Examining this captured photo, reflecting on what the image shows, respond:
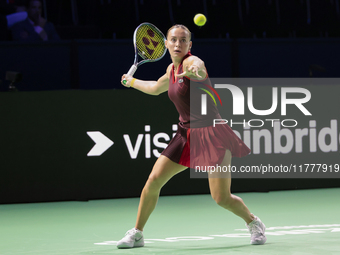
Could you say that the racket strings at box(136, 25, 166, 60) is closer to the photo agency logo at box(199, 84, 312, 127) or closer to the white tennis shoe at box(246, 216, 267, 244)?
the white tennis shoe at box(246, 216, 267, 244)

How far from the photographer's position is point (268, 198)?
21.7ft

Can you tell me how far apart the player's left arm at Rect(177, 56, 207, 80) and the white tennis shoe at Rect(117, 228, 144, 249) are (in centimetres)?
123

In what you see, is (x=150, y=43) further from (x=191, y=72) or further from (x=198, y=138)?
(x=191, y=72)

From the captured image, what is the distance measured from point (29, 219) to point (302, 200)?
308cm

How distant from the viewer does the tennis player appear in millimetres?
3969

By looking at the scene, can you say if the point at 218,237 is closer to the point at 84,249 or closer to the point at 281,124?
the point at 84,249

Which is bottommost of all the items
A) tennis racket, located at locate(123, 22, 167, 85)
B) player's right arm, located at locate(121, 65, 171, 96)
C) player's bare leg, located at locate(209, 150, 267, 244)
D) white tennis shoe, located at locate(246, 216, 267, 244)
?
white tennis shoe, located at locate(246, 216, 267, 244)

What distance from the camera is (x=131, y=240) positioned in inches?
160

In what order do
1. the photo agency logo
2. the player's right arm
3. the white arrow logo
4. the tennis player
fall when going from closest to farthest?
the tennis player → the player's right arm → the white arrow logo → the photo agency logo

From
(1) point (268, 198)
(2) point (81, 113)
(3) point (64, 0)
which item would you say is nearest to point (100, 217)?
(2) point (81, 113)

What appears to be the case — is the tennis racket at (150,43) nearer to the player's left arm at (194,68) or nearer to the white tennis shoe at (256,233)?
the player's left arm at (194,68)

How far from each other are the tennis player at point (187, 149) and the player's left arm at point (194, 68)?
0.07m

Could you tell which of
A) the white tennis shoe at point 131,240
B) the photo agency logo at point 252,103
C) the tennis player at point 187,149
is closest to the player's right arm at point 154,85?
the tennis player at point 187,149

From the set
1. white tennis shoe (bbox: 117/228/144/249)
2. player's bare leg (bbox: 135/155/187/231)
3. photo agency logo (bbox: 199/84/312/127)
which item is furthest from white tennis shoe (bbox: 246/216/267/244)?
photo agency logo (bbox: 199/84/312/127)
